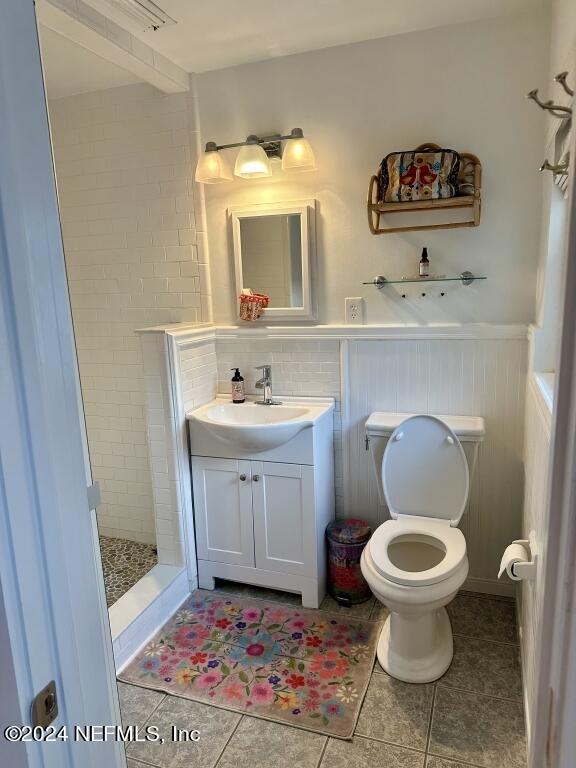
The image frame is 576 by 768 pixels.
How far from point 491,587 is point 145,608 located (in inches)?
64.4

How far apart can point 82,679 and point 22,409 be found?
401 mm

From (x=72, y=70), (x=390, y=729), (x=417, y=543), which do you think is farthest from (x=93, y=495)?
(x=72, y=70)

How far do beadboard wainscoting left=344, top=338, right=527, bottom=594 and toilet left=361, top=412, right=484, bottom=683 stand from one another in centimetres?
12

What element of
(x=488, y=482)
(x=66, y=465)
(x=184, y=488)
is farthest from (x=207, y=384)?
(x=66, y=465)

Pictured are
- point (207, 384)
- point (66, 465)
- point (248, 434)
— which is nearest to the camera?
point (66, 465)

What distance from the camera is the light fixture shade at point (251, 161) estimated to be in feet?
8.09

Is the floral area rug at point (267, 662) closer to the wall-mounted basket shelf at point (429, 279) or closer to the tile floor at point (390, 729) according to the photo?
the tile floor at point (390, 729)

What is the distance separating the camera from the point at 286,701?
6.27 ft

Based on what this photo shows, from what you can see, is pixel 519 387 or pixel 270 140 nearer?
pixel 519 387

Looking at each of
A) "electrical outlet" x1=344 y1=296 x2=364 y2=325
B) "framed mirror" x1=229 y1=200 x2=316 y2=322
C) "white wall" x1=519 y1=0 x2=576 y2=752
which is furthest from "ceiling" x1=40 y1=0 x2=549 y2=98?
"electrical outlet" x1=344 y1=296 x2=364 y2=325

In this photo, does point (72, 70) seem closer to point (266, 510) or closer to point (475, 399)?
point (266, 510)

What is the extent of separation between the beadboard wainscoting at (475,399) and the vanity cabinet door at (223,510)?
65 cm

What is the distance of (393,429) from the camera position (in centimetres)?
237

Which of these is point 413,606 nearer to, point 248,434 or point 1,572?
point 248,434
